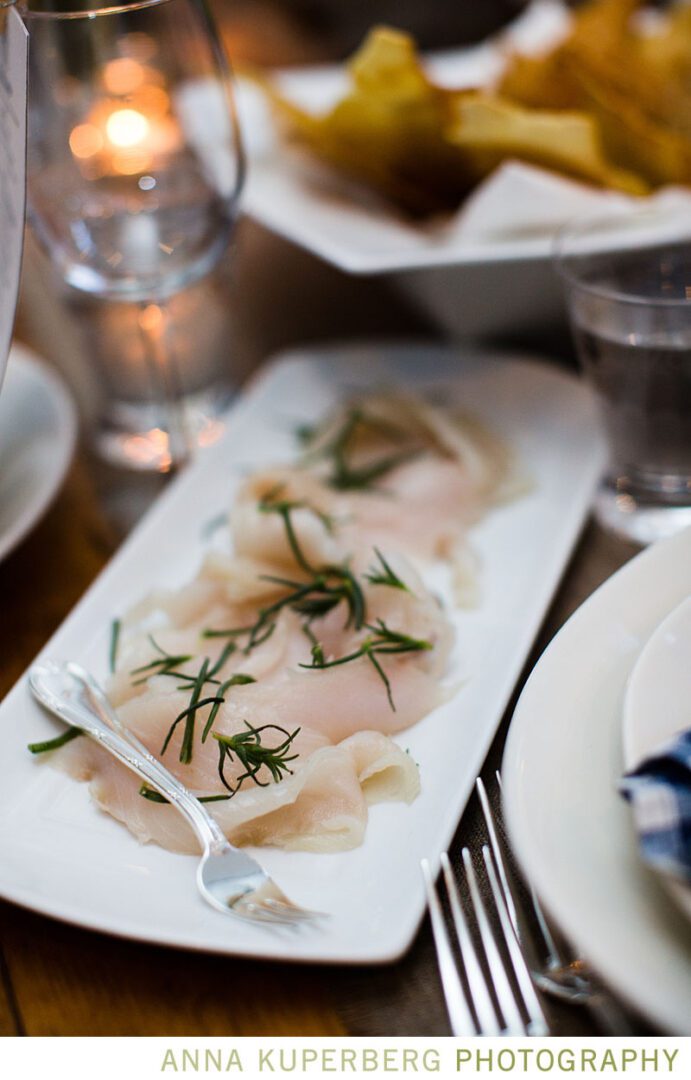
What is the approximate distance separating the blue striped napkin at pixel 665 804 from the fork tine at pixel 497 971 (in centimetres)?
10

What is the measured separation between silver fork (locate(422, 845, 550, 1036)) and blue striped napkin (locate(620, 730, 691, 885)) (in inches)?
4.0

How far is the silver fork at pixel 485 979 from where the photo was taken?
16.3 inches

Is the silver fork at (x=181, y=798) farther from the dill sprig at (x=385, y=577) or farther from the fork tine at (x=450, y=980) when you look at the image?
the dill sprig at (x=385, y=577)

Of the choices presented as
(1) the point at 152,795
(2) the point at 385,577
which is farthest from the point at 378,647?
(1) the point at 152,795

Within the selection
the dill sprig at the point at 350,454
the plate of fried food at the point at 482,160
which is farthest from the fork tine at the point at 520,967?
the plate of fried food at the point at 482,160

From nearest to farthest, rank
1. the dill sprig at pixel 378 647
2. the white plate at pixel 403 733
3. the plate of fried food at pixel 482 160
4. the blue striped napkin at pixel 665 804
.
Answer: the blue striped napkin at pixel 665 804 → the white plate at pixel 403 733 → the dill sprig at pixel 378 647 → the plate of fried food at pixel 482 160

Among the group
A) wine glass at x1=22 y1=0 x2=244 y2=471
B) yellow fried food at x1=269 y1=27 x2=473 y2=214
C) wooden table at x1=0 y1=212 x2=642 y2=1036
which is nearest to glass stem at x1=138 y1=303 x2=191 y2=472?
wine glass at x1=22 y1=0 x2=244 y2=471

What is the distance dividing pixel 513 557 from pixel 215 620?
8.0 inches

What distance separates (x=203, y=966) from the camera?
0.46 metres

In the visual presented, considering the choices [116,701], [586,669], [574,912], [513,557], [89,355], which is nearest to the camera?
[574,912]

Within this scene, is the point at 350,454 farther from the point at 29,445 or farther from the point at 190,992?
the point at 190,992

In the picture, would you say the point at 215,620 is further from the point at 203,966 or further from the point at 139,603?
the point at 203,966

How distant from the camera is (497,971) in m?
Answer: 0.43

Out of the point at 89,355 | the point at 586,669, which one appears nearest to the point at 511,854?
the point at 586,669
